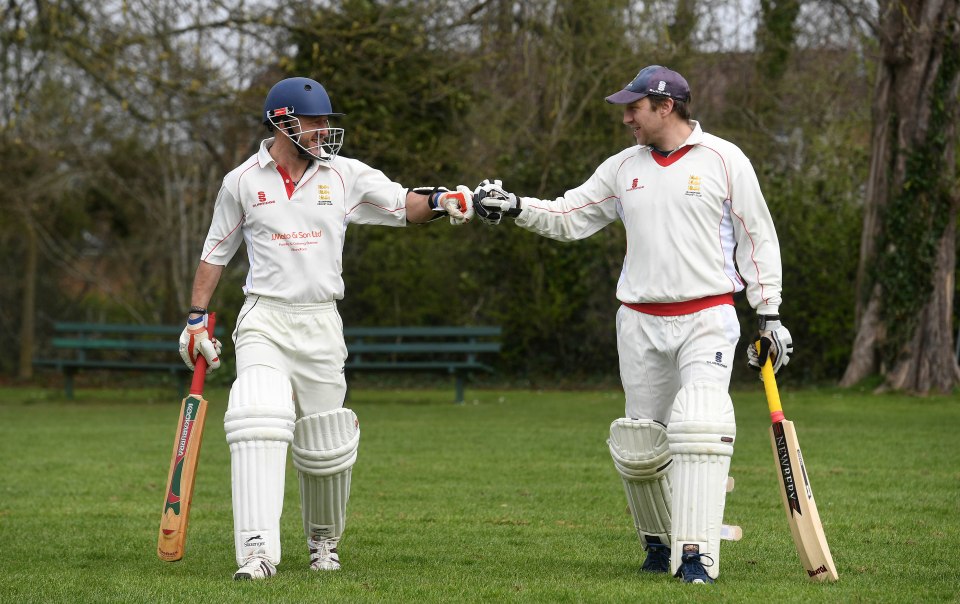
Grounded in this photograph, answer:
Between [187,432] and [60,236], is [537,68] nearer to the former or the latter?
[60,236]

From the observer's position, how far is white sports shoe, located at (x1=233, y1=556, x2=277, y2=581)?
541 centimetres

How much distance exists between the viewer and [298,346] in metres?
5.81

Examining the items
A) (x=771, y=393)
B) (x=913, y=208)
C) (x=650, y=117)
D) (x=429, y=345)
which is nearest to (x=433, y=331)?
(x=429, y=345)

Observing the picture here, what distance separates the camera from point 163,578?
557cm

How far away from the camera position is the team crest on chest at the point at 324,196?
5969mm

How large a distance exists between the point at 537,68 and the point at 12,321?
34.3ft

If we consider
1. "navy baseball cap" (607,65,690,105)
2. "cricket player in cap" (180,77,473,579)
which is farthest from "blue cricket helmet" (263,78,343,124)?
"navy baseball cap" (607,65,690,105)

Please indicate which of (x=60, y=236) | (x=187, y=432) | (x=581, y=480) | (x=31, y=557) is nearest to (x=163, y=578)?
(x=187, y=432)

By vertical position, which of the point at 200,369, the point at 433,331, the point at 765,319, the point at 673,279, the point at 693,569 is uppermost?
the point at 673,279

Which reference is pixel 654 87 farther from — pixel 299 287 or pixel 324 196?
pixel 299 287

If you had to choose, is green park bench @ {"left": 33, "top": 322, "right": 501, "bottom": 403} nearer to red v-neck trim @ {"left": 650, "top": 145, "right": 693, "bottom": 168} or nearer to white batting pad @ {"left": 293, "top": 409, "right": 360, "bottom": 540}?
white batting pad @ {"left": 293, "top": 409, "right": 360, "bottom": 540}

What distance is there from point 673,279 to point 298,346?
5.42 ft

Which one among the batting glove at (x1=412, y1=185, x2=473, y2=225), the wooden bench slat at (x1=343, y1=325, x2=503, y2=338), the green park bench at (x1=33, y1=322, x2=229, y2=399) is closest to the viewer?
the batting glove at (x1=412, y1=185, x2=473, y2=225)

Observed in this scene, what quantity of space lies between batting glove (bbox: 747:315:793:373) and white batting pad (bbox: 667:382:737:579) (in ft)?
1.35
